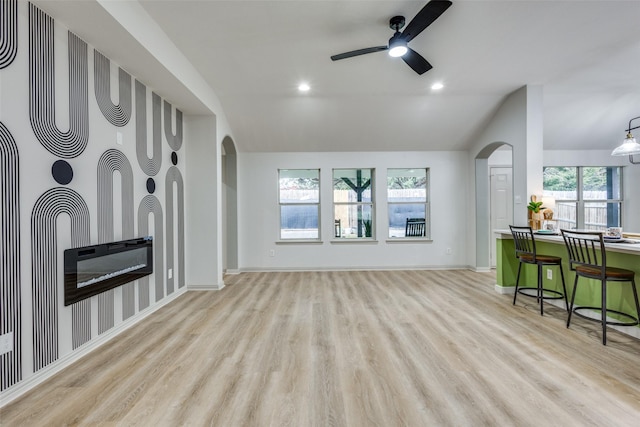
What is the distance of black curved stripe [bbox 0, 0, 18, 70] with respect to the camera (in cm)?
188

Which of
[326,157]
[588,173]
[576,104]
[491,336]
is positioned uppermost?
[576,104]

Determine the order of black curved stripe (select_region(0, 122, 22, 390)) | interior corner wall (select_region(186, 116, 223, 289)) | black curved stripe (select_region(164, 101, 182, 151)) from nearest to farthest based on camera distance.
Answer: black curved stripe (select_region(0, 122, 22, 390)) < black curved stripe (select_region(164, 101, 182, 151)) < interior corner wall (select_region(186, 116, 223, 289))

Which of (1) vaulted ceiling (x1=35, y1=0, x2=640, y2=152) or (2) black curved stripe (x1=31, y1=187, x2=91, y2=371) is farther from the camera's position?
(1) vaulted ceiling (x1=35, y1=0, x2=640, y2=152)

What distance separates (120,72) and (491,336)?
180 inches

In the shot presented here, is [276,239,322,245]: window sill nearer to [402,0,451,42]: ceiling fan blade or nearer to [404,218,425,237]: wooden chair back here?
[404,218,425,237]: wooden chair back

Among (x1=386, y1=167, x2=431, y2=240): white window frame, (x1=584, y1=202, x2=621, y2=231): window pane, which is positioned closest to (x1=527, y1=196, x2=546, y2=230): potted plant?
(x1=386, y1=167, x2=431, y2=240): white window frame

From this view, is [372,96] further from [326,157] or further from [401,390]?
[401,390]

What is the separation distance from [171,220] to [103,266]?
1.43m

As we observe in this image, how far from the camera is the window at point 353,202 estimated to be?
6.20m

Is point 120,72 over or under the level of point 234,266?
over

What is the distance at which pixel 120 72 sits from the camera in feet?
9.93

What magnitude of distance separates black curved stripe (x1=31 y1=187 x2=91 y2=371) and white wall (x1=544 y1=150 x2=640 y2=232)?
785 cm

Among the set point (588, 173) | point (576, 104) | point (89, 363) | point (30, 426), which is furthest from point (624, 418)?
point (588, 173)

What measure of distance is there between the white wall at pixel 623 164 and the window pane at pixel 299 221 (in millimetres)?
5037
